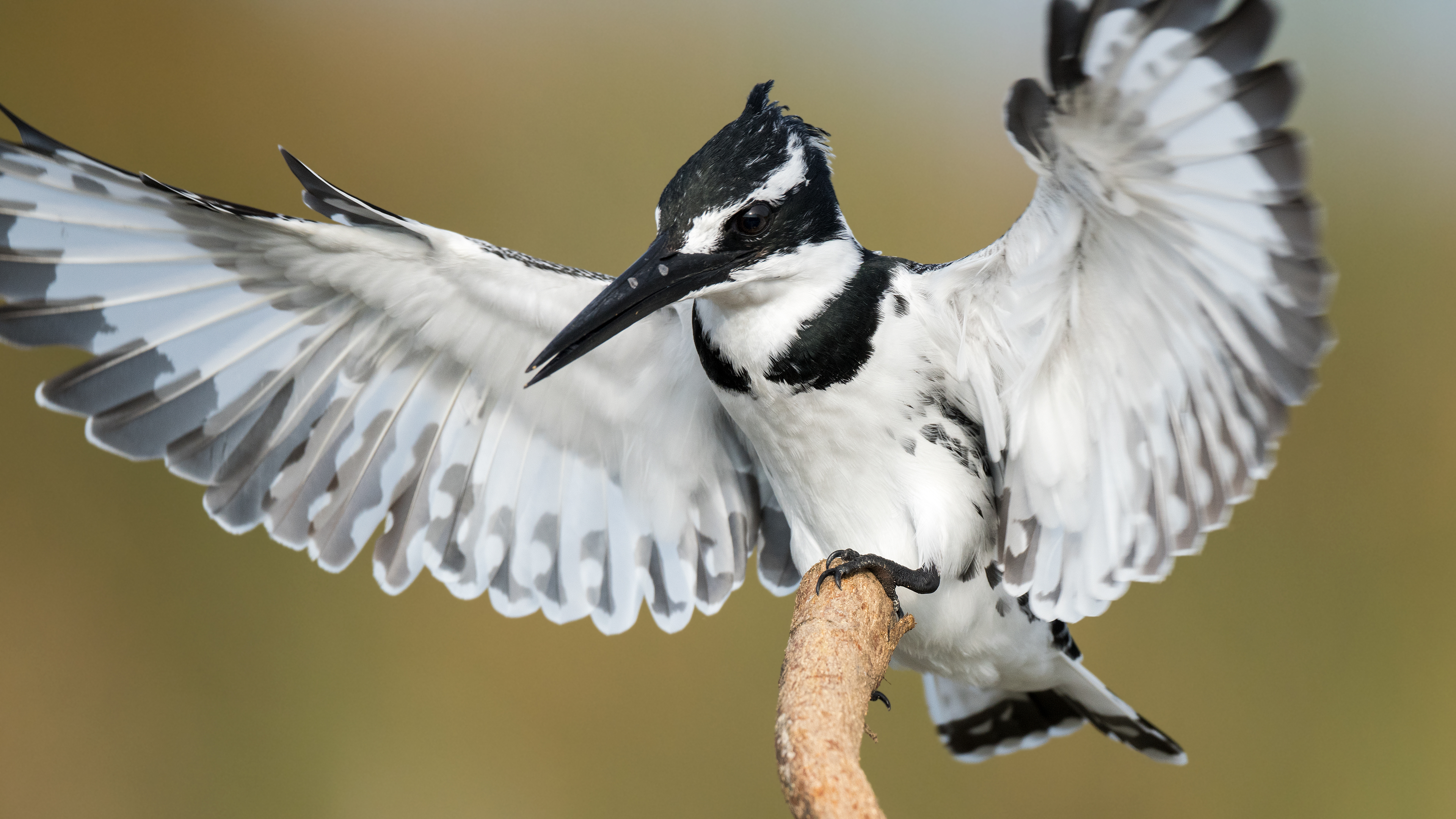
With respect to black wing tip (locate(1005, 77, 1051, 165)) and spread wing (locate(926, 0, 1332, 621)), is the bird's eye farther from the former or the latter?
black wing tip (locate(1005, 77, 1051, 165))

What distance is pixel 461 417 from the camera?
1.24m

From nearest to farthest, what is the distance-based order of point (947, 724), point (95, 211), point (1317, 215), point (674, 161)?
point (1317, 215) < point (95, 211) < point (947, 724) < point (674, 161)

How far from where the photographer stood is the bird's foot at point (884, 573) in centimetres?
89

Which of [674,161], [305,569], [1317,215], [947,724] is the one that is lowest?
[947,724]

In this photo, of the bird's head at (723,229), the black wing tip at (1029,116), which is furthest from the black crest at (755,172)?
the black wing tip at (1029,116)

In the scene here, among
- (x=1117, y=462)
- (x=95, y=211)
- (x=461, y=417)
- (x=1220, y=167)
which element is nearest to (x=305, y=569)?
(x=461, y=417)

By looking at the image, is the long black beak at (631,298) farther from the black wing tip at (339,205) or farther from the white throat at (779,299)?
the black wing tip at (339,205)

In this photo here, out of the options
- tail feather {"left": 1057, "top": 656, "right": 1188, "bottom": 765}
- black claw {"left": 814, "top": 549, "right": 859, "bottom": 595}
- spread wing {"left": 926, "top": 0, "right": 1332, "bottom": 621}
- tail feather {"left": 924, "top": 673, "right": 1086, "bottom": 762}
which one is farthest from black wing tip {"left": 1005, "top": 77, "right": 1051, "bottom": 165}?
tail feather {"left": 924, "top": 673, "right": 1086, "bottom": 762}

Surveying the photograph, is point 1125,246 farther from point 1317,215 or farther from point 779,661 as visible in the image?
point 779,661

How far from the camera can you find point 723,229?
93 cm

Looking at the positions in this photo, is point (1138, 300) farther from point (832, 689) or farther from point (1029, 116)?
point (832, 689)

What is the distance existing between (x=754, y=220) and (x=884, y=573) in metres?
0.32

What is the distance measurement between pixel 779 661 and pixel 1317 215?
5.12 feet

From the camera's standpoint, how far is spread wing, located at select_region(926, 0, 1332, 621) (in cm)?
68
